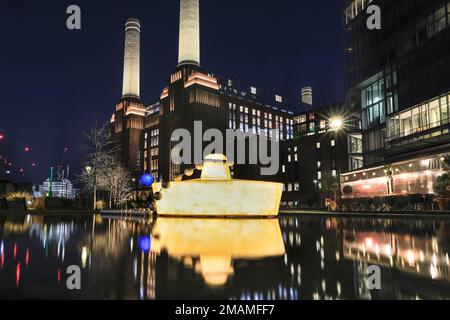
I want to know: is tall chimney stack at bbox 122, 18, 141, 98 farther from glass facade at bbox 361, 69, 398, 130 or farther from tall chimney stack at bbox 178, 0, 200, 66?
glass facade at bbox 361, 69, 398, 130

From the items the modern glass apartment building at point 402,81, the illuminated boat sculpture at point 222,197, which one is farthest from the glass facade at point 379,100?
the illuminated boat sculpture at point 222,197

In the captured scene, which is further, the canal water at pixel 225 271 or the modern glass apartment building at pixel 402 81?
the modern glass apartment building at pixel 402 81

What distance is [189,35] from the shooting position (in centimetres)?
11881

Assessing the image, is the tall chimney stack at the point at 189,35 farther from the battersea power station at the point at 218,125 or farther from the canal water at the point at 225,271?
the canal water at the point at 225,271

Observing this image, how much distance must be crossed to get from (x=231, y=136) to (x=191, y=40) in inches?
1434

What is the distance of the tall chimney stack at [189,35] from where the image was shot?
383 feet

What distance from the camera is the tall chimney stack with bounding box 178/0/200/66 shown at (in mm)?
116625

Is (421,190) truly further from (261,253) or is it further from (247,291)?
(247,291)

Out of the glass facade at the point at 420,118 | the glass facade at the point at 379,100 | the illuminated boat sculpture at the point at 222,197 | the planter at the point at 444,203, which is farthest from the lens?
the glass facade at the point at 379,100

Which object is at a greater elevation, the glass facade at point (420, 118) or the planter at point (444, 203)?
the glass facade at point (420, 118)

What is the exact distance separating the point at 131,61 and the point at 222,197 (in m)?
144

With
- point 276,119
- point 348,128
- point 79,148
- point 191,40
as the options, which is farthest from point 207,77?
point 79,148

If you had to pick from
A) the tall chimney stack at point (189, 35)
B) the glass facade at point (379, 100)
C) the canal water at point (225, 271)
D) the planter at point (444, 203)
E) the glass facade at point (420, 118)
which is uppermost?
the tall chimney stack at point (189, 35)

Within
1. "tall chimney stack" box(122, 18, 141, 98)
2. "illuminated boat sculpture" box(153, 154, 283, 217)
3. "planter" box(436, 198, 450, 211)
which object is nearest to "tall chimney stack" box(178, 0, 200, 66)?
"tall chimney stack" box(122, 18, 141, 98)
